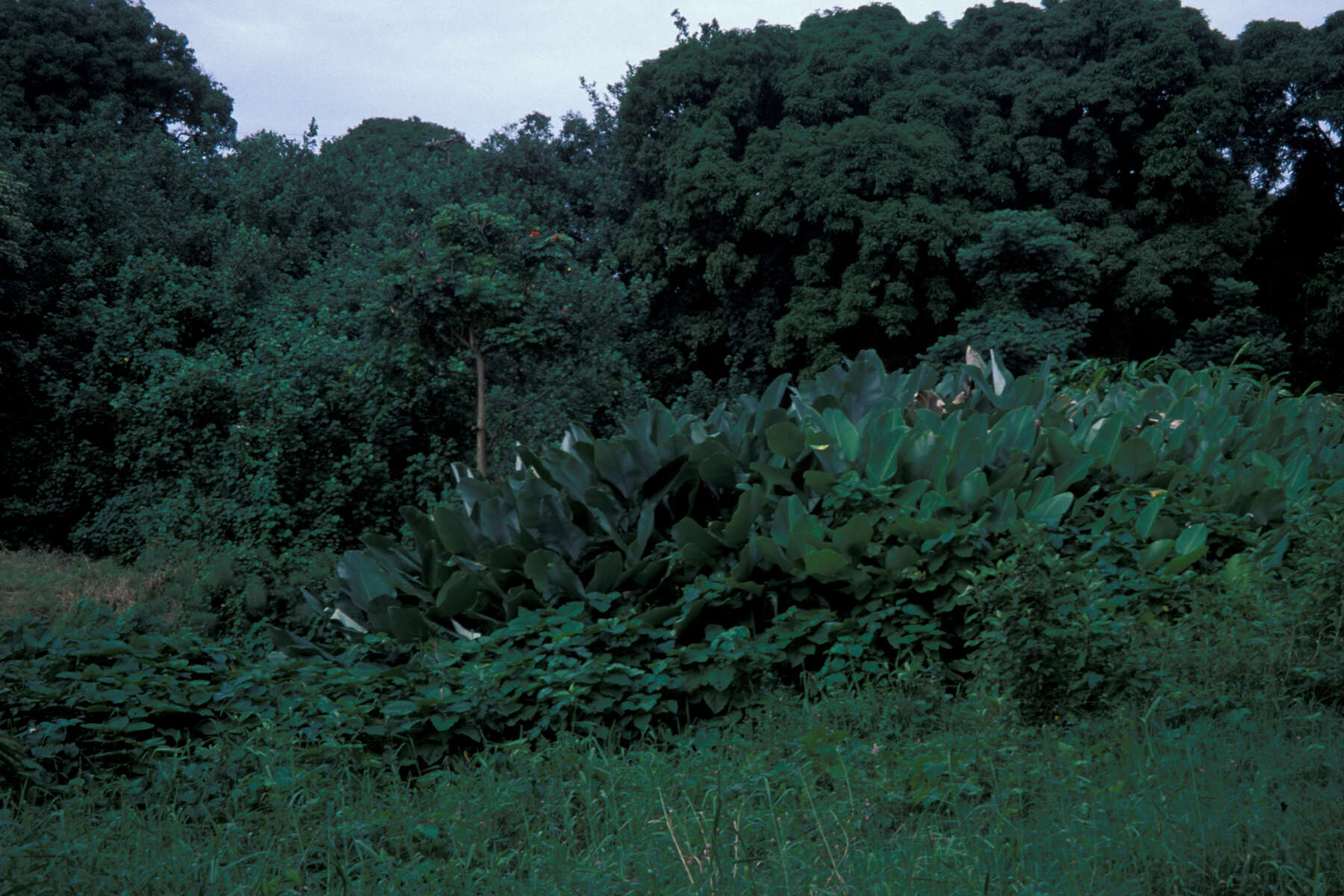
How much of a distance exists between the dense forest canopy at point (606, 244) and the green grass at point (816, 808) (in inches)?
239

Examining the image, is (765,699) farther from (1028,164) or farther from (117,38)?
(117,38)

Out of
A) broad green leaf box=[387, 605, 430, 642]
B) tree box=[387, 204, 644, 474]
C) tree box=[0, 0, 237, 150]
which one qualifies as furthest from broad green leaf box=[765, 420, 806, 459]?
tree box=[0, 0, 237, 150]

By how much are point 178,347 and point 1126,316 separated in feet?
42.5

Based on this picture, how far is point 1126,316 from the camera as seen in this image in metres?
14.8

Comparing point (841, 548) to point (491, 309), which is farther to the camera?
point (491, 309)

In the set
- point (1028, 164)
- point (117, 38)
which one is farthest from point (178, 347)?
point (1028, 164)

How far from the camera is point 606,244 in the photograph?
55.3 feet

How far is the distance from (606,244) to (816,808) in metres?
15.2

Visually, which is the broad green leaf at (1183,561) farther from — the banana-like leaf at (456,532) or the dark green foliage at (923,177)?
the dark green foliage at (923,177)

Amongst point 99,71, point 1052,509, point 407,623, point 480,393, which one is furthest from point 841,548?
point 99,71

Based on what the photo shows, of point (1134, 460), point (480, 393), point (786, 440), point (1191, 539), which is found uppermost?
point (480, 393)

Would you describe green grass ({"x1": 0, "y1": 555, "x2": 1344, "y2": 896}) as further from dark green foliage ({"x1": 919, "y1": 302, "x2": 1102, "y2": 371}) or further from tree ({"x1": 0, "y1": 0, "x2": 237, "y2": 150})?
tree ({"x1": 0, "y1": 0, "x2": 237, "y2": 150})

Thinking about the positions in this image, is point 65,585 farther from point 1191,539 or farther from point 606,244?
point 606,244

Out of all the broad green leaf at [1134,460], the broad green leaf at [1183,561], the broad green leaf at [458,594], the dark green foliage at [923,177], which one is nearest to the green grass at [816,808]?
the broad green leaf at [1183,561]
